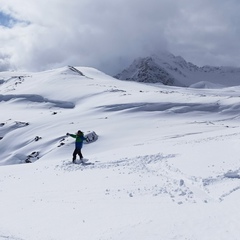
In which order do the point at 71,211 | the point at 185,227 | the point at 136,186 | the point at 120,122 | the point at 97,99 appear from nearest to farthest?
the point at 185,227 → the point at 71,211 → the point at 136,186 → the point at 120,122 → the point at 97,99

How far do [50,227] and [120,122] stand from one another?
49.5 m

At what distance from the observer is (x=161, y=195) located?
53.2 feet

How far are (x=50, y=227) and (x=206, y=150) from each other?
1511cm

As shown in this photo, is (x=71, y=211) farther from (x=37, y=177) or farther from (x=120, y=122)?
(x=120, y=122)

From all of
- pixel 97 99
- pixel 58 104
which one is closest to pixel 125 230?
pixel 97 99

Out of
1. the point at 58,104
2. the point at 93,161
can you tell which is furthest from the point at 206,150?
the point at 58,104

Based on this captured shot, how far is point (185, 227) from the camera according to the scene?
1232 cm

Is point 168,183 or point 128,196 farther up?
point 168,183

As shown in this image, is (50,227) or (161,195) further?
(161,195)

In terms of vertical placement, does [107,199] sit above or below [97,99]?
below

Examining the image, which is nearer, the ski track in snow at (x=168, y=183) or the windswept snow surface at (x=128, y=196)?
the windswept snow surface at (x=128, y=196)

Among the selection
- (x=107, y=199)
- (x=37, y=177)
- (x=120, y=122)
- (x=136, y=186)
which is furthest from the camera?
(x=120, y=122)

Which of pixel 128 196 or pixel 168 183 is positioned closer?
pixel 128 196

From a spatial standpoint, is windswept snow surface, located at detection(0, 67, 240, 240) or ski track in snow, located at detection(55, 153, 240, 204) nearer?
windswept snow surface, located at detection(0, 67, 240, 240)
